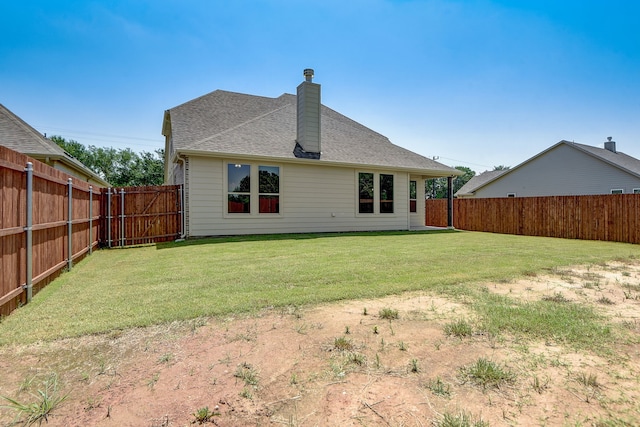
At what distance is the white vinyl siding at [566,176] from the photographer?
60.8 feet

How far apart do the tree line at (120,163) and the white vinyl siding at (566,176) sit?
38583mm

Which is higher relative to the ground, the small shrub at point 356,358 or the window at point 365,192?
the window at point 365,192

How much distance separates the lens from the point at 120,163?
43.3 metres

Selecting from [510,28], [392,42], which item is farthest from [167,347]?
[510,28]

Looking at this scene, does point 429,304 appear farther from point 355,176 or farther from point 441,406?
point 355,176

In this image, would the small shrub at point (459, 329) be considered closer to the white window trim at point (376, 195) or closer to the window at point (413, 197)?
the white window trim at point (376, 195)

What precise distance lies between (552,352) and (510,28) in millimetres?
12116

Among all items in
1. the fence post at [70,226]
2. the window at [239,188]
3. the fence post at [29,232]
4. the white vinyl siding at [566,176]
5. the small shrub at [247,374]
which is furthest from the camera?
the white vinyl siding at [566,176]

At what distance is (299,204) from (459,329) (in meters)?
9.16

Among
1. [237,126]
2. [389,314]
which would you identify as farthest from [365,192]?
[389,314]

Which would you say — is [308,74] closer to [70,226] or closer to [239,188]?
[239,188]

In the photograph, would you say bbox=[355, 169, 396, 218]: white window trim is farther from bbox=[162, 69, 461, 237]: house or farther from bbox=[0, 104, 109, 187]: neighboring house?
bbox=[0, 104, 109, 187]: neighboring house

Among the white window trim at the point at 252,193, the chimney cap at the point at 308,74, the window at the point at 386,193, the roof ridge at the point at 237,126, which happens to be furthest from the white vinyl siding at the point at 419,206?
the white window trim at the point at 252,193

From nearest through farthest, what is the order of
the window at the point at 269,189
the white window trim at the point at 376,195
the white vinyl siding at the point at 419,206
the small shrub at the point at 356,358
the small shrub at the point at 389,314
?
the small shrub at the point at 356,358, the small shrub at the point at 389,314, the window at the point at 269,189, the white window trim at the point at 376,195, the white vinyl siding at the point at 419,206
